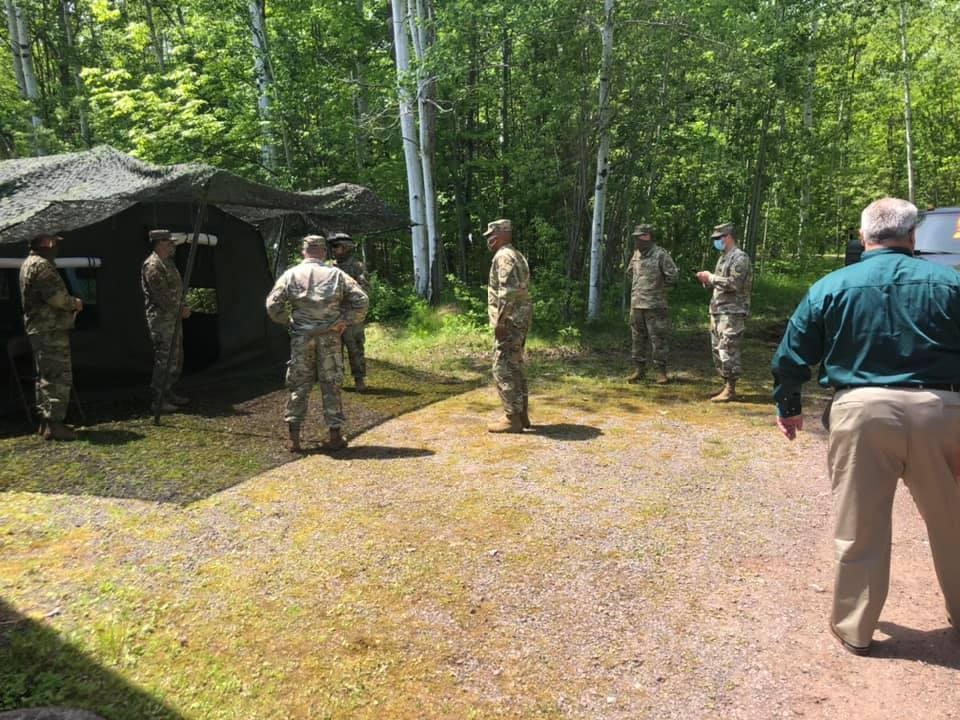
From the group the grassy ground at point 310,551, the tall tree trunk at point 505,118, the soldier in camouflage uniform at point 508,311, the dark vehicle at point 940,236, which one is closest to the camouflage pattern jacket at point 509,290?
the soldier in camouflage uniform at point 508,311

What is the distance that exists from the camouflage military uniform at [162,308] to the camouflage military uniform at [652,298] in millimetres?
5187

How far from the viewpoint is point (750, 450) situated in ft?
18.9

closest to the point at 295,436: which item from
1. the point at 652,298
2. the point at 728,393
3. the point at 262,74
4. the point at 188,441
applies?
the point at 188,441

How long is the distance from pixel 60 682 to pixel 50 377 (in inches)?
159

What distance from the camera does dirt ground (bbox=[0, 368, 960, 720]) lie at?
271 centimetres

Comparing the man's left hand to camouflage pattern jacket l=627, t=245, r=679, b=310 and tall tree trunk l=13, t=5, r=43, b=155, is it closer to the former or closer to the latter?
camouflage pattern jacket l=627, t=245, r=679, b=310

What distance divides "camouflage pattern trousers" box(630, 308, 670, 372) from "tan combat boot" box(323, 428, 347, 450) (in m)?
4.10

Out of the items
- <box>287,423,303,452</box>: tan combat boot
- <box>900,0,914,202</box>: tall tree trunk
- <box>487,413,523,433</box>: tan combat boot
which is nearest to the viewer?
<box>287,423,303,452</box>: tan combat boot

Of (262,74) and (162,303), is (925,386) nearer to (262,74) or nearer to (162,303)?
(162,303)

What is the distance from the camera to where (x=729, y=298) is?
7.24m

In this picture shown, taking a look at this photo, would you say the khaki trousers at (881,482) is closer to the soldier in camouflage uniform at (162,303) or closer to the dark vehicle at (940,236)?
the dark vehicle at (940,236)

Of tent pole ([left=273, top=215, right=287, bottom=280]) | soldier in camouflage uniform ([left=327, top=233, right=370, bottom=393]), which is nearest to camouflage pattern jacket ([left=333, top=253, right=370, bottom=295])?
soldier in camouflage uniform ([left=327, top=233, right=370, bottom=393])

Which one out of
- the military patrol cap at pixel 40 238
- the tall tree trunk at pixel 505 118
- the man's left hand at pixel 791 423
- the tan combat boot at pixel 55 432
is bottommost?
the tan combat boot at pixel 55 432

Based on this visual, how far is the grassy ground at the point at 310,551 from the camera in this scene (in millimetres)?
2781
